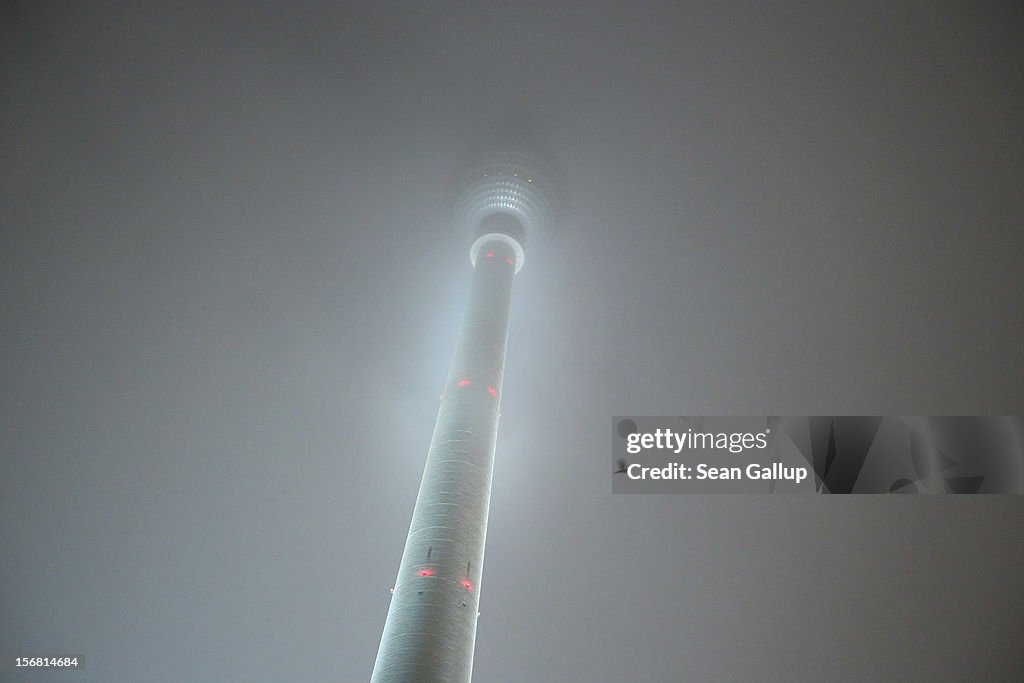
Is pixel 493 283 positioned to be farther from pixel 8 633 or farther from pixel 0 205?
pixel 8 633

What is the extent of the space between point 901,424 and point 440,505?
72.8 ft

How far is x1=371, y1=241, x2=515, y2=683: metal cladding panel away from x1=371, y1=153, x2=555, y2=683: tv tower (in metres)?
0.03

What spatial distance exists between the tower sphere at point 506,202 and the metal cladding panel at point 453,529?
469 cm

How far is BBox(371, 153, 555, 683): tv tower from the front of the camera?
1373 centimetres

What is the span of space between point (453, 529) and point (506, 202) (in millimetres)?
15469

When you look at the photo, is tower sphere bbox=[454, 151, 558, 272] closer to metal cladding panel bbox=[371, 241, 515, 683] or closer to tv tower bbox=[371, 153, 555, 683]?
tv tower bbox=[371, 153, 555, 683]

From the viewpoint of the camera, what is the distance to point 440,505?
1667 cm

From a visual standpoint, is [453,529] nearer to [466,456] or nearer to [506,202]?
[466,456]

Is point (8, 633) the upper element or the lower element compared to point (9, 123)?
lower

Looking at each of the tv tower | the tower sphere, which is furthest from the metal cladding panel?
the tower sphere

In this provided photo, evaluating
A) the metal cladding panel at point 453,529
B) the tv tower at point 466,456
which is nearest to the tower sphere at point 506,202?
the tv tower at point 466,456

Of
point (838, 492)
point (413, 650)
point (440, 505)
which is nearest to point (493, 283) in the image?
point (440, 505)

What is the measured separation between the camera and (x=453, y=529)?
52.8 feet

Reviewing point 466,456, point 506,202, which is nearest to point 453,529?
point 466,456
